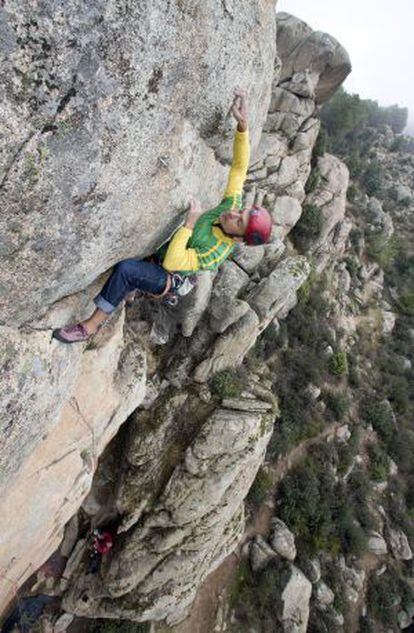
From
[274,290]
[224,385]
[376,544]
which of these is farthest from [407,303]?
[224,385]

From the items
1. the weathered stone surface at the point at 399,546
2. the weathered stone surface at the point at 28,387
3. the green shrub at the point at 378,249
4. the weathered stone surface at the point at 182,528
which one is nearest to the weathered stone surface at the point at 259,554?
the weathered stone surface at the point at 182,528

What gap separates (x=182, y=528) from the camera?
15.5m

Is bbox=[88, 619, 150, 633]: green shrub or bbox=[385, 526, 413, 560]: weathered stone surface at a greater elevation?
bbox=[385, 526, 413, 560]: weathered stone surface

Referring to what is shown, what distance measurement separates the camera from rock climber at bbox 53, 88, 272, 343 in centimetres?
652

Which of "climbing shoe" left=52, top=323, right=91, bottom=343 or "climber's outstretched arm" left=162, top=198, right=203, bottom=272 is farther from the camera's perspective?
"climbing shoe" left=52, top=323, right=91, bottom=343

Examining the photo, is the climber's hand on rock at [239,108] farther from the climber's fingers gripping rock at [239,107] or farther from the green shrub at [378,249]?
the green shrub at [378,249]

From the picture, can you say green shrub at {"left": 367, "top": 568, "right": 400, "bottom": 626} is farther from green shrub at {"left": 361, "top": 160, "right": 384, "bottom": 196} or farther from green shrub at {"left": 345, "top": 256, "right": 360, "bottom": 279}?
green shrub at {"left": 361, "top": 160, "right": 384, "bottom": 196}

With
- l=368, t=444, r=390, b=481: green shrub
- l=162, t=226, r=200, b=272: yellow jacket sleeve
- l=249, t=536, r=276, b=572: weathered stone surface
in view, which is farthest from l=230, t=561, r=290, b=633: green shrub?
l=162, t=226, r=200, b=272: yellow jacket sleeve

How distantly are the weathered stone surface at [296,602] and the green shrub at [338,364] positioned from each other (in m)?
12.3

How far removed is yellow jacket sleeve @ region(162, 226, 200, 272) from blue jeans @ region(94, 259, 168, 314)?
23.1 inches

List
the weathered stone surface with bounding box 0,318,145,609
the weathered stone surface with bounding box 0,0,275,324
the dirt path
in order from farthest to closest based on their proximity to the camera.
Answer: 1. the dirt path
2. the weathered stone surface with bounding box 0,318,145,609
3. the weathered stone surface with bounding box 0,0,275,324

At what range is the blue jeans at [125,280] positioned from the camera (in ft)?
23.1

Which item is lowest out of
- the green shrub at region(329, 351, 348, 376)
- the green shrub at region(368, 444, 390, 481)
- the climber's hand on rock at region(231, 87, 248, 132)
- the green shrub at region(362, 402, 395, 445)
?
the green shrub at region(368, 444, 390, 481)

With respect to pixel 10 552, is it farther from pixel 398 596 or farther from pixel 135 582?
pixel 398 596
